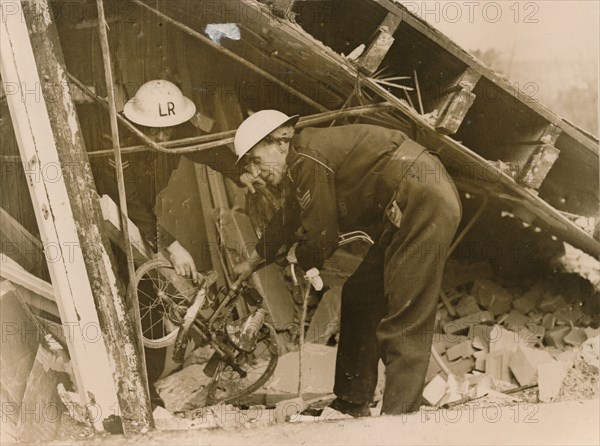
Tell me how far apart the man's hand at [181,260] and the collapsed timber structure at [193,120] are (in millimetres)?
52

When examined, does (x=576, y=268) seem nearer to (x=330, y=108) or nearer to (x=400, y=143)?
(x=400, y=143)

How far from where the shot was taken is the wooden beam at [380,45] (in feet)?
11.2

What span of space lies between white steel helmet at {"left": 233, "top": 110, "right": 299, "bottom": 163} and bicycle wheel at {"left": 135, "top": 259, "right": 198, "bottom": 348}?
2.48ft

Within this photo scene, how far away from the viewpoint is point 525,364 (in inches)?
148

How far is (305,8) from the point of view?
3.48 meters

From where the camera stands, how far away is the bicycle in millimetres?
3519

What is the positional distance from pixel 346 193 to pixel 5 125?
183 cm

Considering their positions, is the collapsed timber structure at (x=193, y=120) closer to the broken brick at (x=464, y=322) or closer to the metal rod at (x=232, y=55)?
the metal rod at (x=232, y=55)

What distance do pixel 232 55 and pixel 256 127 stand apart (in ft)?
1.36

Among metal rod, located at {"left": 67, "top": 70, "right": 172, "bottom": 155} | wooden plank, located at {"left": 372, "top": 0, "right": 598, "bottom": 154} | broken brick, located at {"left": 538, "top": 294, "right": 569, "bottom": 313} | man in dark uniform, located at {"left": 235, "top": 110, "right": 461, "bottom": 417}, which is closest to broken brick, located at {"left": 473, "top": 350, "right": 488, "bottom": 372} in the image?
man in dark uniform, located at {"left": 235, "top": 110, "right": 461, "bottom": 417}

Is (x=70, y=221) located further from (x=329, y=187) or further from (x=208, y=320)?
(x=329, y=187)

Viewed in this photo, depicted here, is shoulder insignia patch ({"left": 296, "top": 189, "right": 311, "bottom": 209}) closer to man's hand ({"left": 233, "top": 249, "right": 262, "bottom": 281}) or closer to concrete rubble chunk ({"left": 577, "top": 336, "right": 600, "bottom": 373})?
man's hand ({"left": 233, "top": 249, "right": 262, "bottom": 281})

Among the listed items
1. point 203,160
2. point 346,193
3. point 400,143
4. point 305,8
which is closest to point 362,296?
point 346,193

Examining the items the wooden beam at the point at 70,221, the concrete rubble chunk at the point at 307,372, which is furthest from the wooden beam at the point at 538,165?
the wooden beam at the point at 70,221
